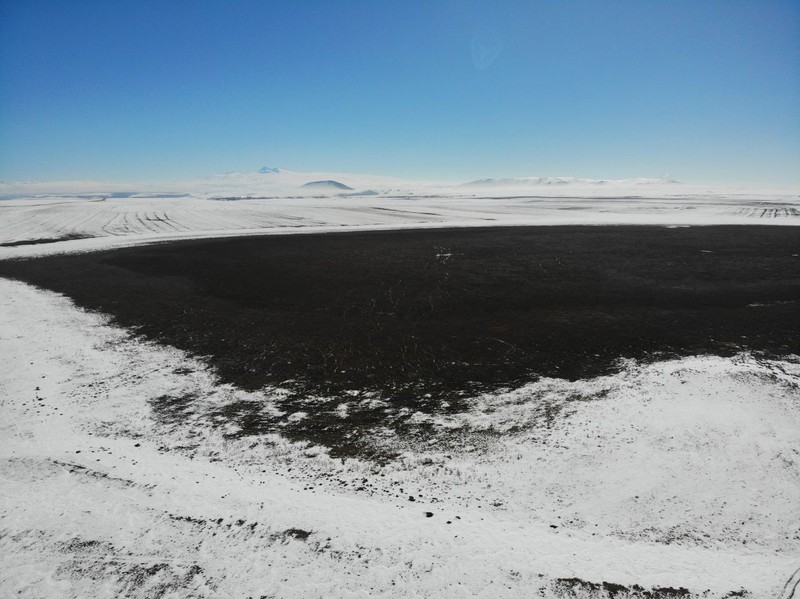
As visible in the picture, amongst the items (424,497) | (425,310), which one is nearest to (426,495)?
(424,497)

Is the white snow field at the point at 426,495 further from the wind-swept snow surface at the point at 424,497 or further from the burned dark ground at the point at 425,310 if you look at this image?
the burned dark ground at the point at 425,310

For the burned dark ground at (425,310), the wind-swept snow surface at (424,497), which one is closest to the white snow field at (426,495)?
the wind-swept snow surface at (424,497)

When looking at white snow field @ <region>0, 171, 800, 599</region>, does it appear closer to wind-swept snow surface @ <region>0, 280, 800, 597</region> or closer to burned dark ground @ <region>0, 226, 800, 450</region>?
wind-swept snow surface @ <region>0, 280, 800, 597</region>

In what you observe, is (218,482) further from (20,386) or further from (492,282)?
(492,282)

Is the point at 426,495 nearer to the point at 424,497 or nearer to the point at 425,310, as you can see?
the point at 424,497

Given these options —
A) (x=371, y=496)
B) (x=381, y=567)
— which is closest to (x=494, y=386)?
(x=371, y=496)

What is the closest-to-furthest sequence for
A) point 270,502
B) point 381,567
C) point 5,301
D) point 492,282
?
point 381,567 < point 270,502 < point 5,301 < point 492,282
